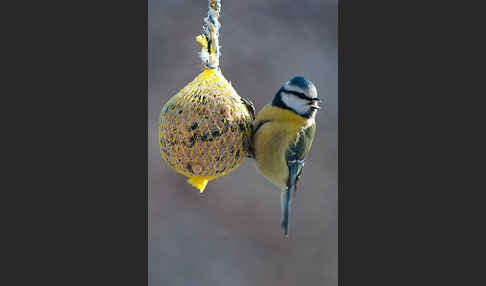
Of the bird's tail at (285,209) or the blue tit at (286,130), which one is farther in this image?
the bird's tail at (285,209)

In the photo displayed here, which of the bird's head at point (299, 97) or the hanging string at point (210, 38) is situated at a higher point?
the hanging string at point (210, 38)

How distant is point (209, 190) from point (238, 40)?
1.59m

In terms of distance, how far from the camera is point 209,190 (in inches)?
162

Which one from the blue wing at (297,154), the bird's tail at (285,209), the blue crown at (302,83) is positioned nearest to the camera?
the blue crown at (302,83)

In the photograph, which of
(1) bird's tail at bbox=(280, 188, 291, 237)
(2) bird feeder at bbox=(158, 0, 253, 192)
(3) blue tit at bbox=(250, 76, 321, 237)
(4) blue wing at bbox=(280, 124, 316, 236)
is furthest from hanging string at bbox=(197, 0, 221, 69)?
(1) bird's tail at bbox=(280, 188, 291, 237)

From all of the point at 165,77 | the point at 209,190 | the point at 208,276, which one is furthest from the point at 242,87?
the point at 208,276

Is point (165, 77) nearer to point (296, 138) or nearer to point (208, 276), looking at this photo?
point (208, 276)

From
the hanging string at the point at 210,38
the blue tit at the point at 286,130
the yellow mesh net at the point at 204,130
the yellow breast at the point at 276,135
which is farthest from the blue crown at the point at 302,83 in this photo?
the hanging string at the point at 210,38

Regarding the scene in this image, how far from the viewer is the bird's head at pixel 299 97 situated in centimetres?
175

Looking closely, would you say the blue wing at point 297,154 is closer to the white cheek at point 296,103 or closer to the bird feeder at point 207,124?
the white cheek at point 296,103

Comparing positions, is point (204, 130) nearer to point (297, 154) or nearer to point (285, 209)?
point (297, 154)

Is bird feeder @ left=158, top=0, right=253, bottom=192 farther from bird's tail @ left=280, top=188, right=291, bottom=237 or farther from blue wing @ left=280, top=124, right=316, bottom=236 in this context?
bird's tail @ left=280, top=188, right=291, bottom=237

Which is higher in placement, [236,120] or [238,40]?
[238,40]

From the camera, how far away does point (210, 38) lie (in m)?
1.89
